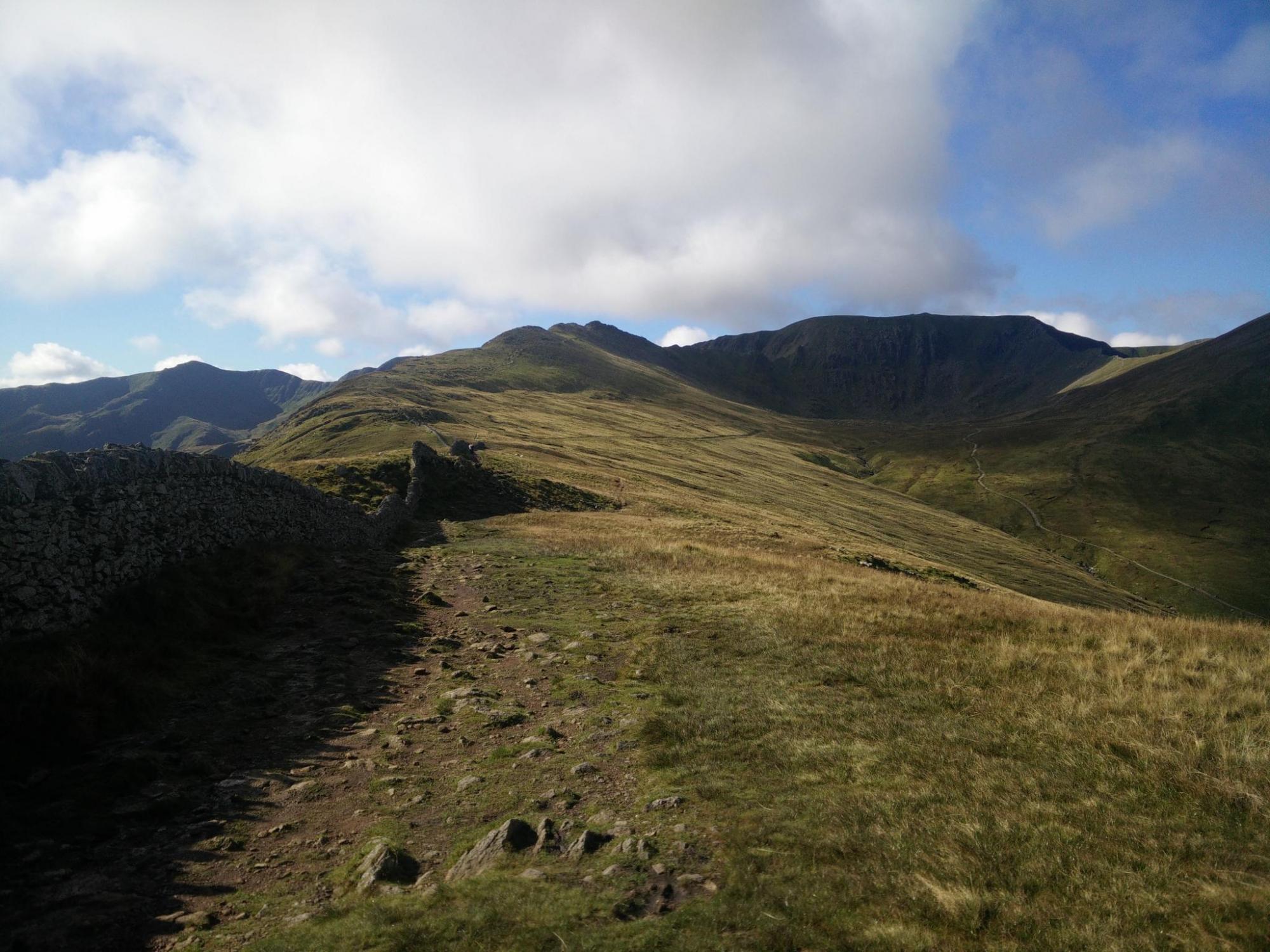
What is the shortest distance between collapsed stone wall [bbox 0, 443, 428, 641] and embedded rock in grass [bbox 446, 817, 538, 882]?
9956 mm

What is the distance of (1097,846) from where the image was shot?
22.8 feet

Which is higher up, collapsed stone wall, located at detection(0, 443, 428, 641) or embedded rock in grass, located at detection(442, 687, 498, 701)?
collapsed stone wall, located at detection(0, 443, 428, 641)

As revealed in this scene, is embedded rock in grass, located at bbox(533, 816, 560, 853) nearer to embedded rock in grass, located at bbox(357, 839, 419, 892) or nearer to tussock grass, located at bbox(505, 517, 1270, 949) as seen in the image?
embedded rock in grass, located at bbox(357, 839, 419, 892)

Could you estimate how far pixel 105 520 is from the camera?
14.4 metres

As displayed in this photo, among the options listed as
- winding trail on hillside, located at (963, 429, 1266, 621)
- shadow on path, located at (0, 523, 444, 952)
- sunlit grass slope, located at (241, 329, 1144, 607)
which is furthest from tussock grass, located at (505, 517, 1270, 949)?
winding trail on hillside, located at (963, 429, 1266, 621)

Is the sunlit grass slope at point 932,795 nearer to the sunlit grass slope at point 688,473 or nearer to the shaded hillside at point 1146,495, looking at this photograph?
the sunlit grass slope at point 688,473

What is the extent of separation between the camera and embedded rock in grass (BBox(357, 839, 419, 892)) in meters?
7.39

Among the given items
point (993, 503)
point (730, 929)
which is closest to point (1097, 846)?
point (730, 929)

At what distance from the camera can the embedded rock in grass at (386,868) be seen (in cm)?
739

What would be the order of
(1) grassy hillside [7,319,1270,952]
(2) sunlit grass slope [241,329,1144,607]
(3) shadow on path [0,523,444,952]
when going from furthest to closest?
(2) sunlit grass slope [241,329,1144,607] < (3) shadow on path [0,523,444,952] < (1) grassy hillside [7,319,1270,952]

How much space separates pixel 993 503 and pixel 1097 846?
169 meters

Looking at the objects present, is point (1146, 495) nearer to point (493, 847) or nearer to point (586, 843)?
point (586, 843)

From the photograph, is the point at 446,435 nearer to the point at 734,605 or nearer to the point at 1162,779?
the point at 734,605

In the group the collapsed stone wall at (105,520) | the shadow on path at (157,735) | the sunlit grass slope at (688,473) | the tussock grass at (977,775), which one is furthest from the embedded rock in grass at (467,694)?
the sunlit grass slope at (688,473)
